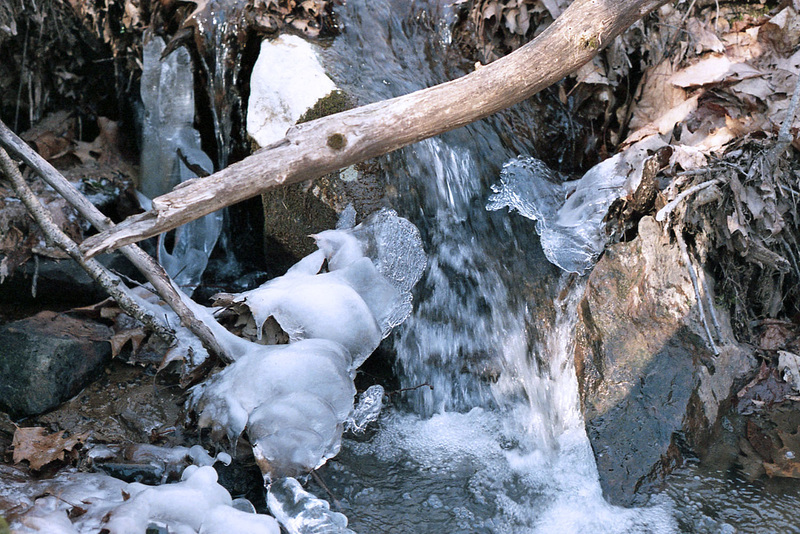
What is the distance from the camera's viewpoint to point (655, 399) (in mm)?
2646

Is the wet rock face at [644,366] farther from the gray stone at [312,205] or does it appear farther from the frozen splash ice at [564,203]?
the gray stone at [312,205]

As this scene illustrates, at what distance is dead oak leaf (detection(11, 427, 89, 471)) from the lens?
219cm

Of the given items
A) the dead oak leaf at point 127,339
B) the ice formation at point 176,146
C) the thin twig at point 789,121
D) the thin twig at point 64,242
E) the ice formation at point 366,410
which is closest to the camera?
the thin twig at point 64,242

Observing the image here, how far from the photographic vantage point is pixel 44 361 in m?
2.59

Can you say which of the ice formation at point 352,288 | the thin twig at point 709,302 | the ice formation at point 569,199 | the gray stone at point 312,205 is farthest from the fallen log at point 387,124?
the thin twig at point 709,302

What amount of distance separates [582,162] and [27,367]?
2.99 meters

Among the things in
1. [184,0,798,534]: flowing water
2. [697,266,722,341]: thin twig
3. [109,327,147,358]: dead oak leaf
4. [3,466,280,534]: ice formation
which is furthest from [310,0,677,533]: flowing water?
[109,327,147,358]: dead oak leaf

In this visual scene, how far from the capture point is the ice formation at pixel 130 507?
183 centimetres

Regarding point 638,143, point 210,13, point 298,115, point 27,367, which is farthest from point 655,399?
point 210,13

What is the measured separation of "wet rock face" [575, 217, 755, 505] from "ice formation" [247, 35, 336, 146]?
159cm

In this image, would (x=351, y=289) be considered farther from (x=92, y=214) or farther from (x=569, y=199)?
(x=569, y=199)

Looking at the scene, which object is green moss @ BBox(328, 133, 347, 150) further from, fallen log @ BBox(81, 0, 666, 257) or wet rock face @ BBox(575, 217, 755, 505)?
wet rock face @ BBox(575, 217, 755, 505)

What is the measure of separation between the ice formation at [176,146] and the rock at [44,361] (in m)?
0.77

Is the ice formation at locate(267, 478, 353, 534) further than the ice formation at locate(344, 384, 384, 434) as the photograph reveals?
No
